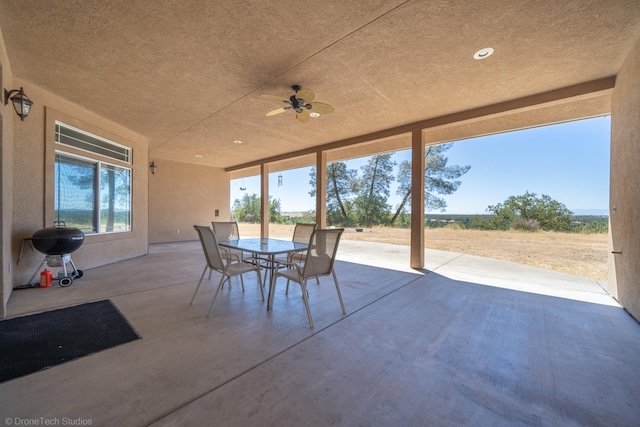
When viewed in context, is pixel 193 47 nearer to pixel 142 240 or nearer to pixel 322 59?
pixel 322 59

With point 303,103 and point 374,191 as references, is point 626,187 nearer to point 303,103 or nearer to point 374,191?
point 303,103

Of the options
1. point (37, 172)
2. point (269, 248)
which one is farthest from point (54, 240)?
point (269, 248)

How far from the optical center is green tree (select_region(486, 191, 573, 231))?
8.49 metres

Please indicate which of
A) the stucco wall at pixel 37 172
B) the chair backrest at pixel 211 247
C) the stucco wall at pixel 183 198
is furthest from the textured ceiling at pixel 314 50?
the stucco wall at pixel 183 198

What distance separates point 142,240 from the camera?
6270 mm

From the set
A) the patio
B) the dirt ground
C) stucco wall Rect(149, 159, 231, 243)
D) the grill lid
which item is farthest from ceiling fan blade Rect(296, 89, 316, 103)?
stucco wall Rect(149, 159, 231, 243)

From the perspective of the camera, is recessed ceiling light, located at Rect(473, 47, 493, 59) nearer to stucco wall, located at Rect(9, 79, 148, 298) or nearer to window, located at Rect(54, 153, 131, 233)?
stucco wall, located at Rect(9, 79, 148, 298)

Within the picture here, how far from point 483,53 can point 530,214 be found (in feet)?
28.8

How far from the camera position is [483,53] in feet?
9.36

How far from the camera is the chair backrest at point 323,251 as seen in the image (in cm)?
272

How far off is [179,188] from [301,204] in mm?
8989

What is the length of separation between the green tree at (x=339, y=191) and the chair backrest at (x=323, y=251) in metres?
11.3

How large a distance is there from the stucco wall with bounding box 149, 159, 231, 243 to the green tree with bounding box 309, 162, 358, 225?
19.7 ft

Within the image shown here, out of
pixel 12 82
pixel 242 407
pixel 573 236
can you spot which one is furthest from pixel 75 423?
pixel 573 236
